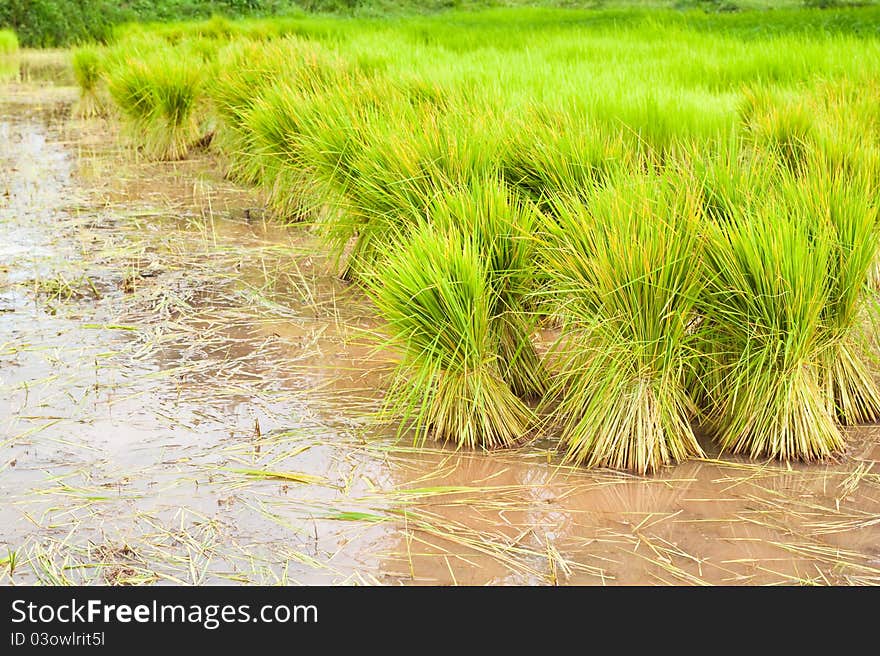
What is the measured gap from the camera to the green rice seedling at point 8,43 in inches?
662

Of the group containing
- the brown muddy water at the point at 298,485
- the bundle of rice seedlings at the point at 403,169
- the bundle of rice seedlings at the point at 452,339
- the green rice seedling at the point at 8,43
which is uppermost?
the green rice seedling at the point at 8,43

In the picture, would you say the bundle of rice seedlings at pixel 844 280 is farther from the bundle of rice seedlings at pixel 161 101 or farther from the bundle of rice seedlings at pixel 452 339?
the bundle of rice seedlings at pixel 161 101

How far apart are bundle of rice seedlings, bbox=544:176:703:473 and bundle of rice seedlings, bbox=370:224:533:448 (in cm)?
22

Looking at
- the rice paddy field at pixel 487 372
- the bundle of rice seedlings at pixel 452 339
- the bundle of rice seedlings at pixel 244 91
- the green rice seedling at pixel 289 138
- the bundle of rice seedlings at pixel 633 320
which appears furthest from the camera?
the bundle of rice seedlings at pixel 244 91

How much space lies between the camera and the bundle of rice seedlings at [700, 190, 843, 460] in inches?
119

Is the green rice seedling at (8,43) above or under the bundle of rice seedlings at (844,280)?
above

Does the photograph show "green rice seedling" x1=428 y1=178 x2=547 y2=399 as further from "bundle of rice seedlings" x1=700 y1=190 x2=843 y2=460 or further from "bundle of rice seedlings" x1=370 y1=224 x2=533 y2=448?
"bundle of rice seedlings" x1=700 y1=190 x2=843 y2=460

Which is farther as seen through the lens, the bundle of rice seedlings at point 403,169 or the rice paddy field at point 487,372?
the bundle of rice seedlings at point 403,169

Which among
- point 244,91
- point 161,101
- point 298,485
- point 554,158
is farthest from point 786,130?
point 161,101

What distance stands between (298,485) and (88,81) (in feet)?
29.3

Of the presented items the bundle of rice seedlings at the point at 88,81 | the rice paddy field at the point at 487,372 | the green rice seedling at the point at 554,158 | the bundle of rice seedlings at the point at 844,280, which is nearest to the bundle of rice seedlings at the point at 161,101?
the bundle of rice seedlings at the point at 88,81

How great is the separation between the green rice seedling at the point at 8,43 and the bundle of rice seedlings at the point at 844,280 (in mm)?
16342
